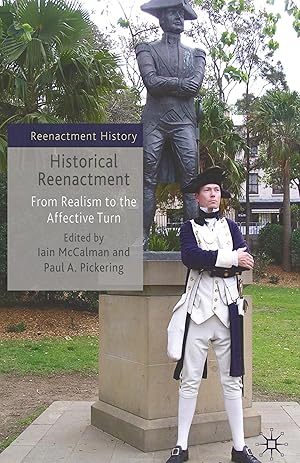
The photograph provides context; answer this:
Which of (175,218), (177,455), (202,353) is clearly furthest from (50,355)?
(202,353)

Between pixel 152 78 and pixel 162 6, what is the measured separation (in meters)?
0.61

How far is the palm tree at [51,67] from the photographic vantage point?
874 cm

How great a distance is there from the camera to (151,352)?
4.64 m

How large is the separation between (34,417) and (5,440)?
2.60 feet

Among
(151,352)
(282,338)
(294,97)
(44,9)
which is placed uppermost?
(294,97)

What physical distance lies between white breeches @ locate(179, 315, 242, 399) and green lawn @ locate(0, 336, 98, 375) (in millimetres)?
4373

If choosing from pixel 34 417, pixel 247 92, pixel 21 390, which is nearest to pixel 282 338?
pixel 21 390

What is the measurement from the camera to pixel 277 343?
34.0 feet

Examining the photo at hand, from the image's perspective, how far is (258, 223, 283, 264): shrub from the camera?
882 inches

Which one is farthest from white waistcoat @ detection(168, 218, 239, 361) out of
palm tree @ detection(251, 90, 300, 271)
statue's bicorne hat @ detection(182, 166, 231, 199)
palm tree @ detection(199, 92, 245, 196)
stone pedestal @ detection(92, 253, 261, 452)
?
palm tree @ detection(251, 90, 300, 271)

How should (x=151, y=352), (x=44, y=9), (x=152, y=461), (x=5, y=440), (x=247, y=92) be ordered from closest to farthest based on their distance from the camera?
(x=152, y=461) < (x=151, y=352) < (x=5, y=440) < (x=44, y=9) < (x=247, y=92)

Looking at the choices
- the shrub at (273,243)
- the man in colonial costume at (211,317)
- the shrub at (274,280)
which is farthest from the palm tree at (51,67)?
the shrub at (273,243)

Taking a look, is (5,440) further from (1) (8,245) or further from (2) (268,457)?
(1) (8,245)

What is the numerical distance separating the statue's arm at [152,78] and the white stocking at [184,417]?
7.90 ft
